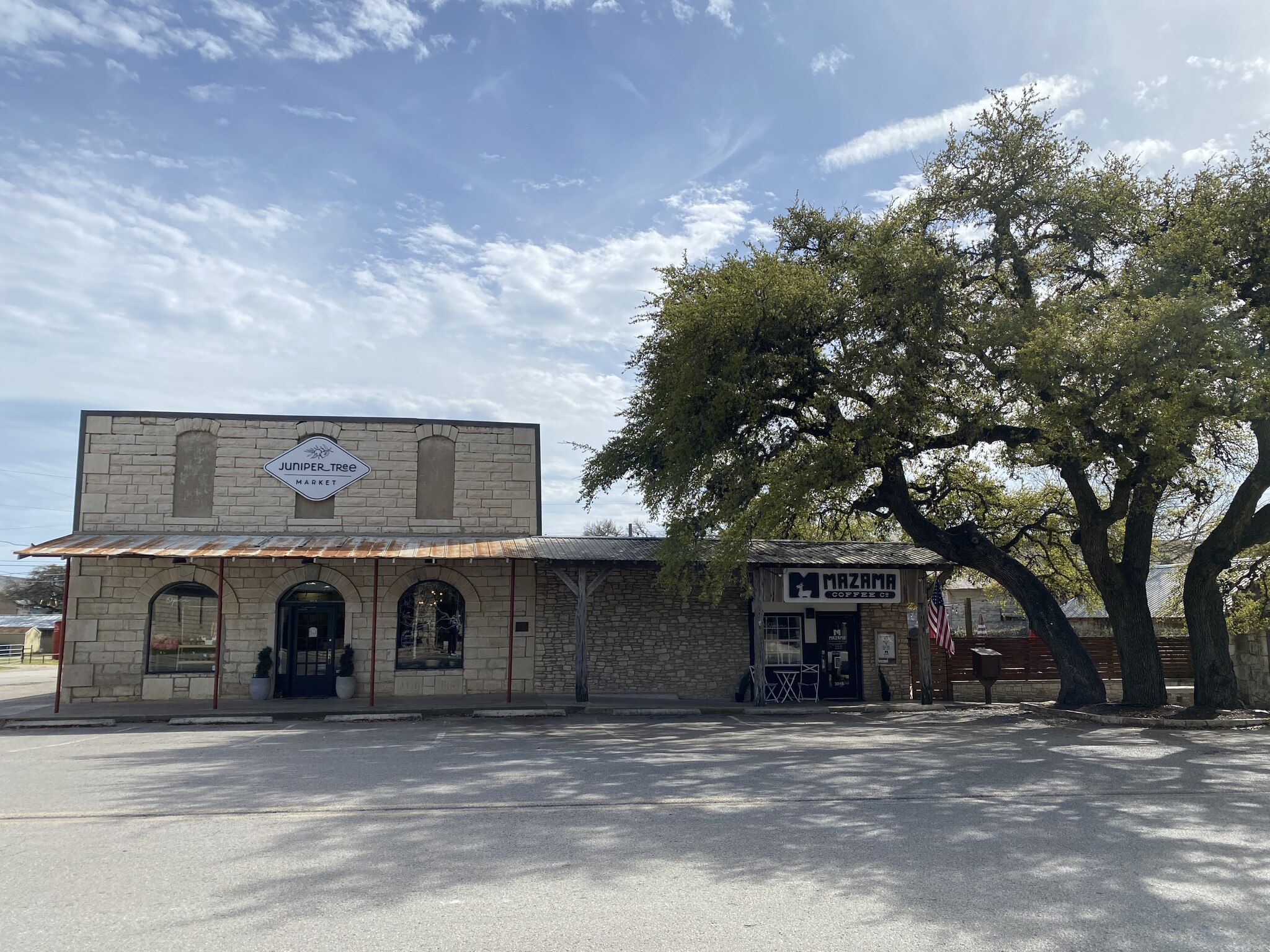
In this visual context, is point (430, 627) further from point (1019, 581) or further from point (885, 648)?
point (1019, 581)

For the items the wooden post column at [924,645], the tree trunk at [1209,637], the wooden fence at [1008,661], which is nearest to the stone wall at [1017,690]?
the wooden fence at [1008,661]

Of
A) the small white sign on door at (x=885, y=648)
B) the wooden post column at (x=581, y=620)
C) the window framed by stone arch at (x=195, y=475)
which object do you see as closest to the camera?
the wooden post column at (x=581, y=620)

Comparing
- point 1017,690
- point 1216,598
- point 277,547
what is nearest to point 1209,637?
point 1216,598

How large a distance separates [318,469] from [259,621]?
3.47m

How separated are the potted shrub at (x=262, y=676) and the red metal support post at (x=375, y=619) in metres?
2.10

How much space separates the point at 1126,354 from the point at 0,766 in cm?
1599

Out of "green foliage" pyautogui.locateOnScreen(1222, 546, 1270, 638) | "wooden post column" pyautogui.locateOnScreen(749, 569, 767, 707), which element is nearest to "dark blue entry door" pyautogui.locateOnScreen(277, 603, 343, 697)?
"wooden post column" pyautogui.locateOnScreen(749, 569, 767, 707)

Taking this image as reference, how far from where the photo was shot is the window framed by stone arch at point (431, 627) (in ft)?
65.3

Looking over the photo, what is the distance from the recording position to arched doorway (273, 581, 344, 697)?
19516mm

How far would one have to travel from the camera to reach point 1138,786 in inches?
382

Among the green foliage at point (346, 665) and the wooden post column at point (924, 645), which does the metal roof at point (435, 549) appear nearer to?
the wooden post column at point (924, 645)

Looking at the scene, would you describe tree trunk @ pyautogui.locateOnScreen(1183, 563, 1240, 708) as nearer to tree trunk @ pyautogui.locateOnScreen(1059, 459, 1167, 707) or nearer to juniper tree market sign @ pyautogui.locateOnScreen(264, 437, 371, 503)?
tree trunk @ pyautogui.locateOnScreen(1059, 459, 1167, 707)

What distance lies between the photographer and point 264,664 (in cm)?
1903

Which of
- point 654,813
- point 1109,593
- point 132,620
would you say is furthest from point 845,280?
point 132,620
